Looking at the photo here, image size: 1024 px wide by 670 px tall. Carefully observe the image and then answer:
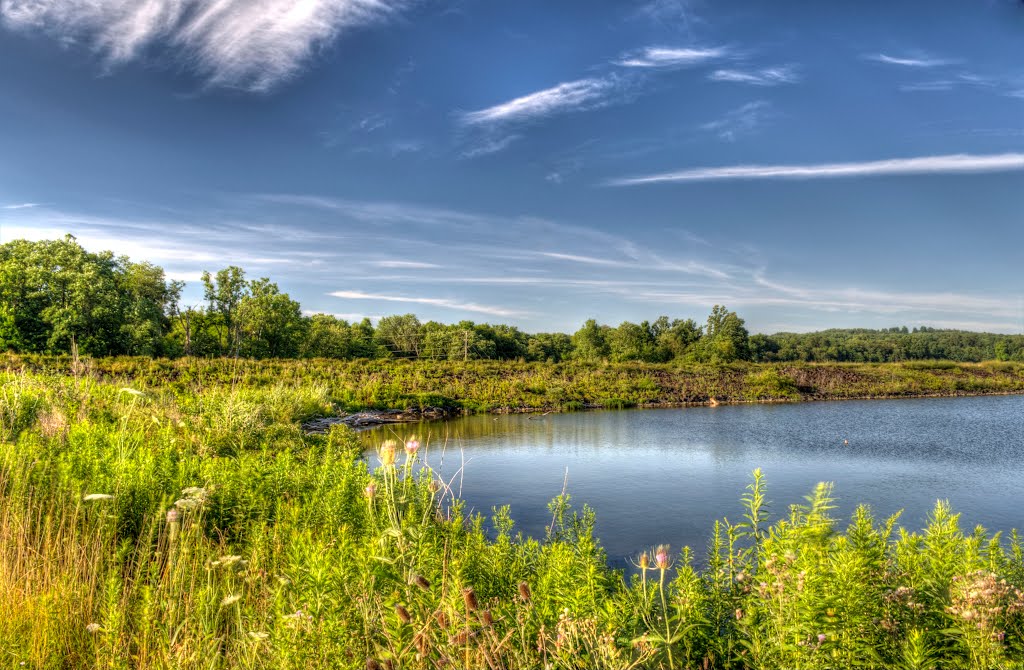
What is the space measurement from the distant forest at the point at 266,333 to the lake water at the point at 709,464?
839cm

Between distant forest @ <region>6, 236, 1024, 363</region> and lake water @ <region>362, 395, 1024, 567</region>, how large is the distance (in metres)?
8.39

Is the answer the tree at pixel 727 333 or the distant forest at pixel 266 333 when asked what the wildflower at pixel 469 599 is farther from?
the tree at pixel 727 333

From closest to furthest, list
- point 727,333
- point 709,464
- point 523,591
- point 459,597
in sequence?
point 523,591
point 459,597
point 709,464
point 727,333

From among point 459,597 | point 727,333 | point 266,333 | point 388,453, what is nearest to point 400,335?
point 266,333

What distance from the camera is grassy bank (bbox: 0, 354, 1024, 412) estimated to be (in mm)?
19125

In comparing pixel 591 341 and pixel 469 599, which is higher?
pixel 591 341

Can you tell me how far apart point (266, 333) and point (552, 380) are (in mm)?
29731

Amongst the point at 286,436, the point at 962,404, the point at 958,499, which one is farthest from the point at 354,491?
the point at 962,404

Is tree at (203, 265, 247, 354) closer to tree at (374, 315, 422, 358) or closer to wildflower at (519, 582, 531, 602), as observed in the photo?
tree at (374, 315, 422, 358)

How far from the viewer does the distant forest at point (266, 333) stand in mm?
30250

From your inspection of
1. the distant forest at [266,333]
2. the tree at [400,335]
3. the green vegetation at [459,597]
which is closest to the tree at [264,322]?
the distant forest at [266,333]

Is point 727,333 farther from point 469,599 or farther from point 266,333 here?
point 469,599

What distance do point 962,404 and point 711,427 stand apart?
15.5m

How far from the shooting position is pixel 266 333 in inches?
1834
